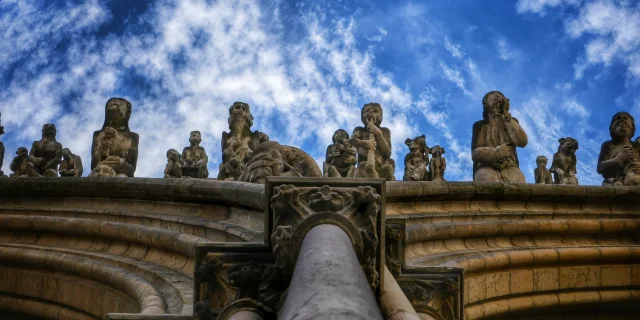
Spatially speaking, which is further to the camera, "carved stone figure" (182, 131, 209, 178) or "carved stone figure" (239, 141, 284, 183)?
Result: "carved stone figure" (182, 131, 209, 178)

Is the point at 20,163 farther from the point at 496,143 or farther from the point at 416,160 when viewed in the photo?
the point at 496,143

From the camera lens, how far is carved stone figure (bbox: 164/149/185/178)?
13.1m

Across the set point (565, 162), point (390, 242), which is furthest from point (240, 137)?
point (390, 242)

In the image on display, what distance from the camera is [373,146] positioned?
39.7ft

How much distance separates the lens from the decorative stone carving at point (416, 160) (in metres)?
12.6

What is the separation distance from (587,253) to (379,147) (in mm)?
2915

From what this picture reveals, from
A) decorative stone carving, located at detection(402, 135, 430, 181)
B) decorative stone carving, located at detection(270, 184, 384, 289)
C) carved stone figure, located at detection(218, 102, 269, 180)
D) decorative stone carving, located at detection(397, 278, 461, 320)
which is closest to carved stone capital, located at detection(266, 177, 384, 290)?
decorative stone carving, located at detection(270, 184, 384, 289)

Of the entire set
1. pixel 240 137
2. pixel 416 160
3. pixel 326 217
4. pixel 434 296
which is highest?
pixel 240 137

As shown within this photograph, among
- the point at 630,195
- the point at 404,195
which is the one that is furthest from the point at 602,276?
the point at 404,195

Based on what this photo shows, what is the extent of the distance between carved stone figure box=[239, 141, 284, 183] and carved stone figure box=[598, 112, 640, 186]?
16.0 ft

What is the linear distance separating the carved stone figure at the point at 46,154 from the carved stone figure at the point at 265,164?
14.5ft

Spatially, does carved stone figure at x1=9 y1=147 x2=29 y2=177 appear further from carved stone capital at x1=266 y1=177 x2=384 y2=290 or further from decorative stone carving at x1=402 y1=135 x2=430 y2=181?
carved stone capital at x1=266 y1=177 x2=384 y2=290

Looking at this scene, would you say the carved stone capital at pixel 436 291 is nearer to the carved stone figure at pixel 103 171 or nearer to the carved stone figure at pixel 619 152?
the carved stone figure at pixel 619 152

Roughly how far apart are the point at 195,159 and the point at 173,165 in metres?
0.50
